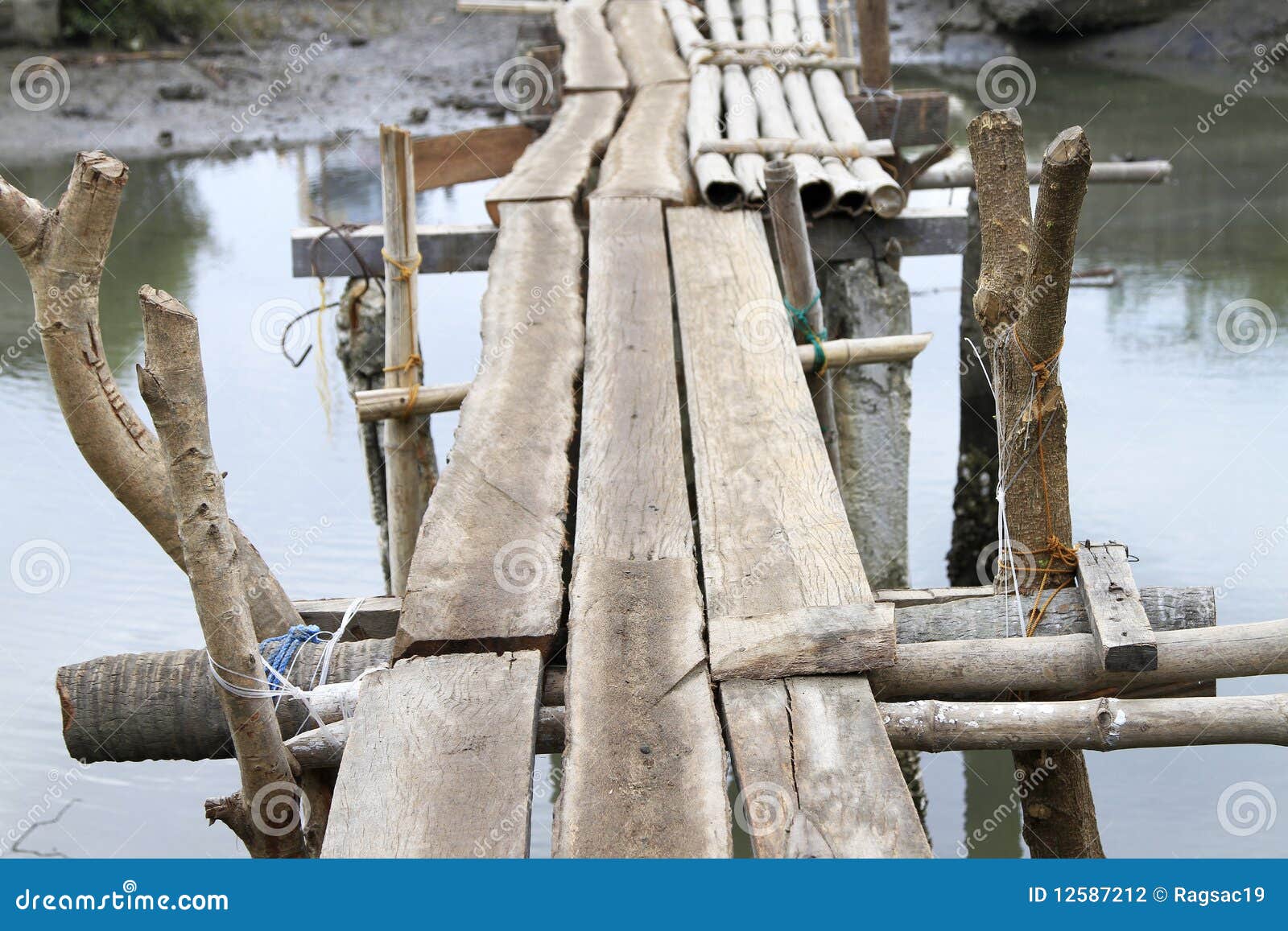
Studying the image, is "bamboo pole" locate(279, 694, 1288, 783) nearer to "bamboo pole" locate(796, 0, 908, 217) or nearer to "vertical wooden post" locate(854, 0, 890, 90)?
"bamboo pole" locate(796, 0, 908, 217)

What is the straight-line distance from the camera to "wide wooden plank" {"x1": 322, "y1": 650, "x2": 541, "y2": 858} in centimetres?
221

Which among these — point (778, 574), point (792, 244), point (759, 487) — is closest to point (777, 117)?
point (792, 244)

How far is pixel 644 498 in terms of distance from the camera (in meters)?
3.31

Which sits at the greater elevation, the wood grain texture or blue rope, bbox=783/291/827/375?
blue rope, bbox=783/291/827/375

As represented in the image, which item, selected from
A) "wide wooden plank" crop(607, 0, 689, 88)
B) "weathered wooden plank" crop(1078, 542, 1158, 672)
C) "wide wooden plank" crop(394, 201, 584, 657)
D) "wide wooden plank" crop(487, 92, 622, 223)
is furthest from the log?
"weathered wooden plank" crop(1078, 542, 1158, 672)

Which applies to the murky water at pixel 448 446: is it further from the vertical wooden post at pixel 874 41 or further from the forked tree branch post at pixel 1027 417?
the forked tree branch post at pixel 1027 417

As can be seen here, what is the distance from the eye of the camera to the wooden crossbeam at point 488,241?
5.62 meters

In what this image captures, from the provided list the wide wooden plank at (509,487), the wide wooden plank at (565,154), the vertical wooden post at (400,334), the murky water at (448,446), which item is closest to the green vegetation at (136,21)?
the murky water at (448,446)

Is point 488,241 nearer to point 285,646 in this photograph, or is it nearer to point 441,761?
point 285,646

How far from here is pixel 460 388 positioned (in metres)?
4.55

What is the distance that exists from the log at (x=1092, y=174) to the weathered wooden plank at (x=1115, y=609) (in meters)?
4.07

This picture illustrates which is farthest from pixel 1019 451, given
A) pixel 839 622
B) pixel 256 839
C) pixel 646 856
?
pixel 256 839

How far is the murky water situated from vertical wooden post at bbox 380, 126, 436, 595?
5.78 feet

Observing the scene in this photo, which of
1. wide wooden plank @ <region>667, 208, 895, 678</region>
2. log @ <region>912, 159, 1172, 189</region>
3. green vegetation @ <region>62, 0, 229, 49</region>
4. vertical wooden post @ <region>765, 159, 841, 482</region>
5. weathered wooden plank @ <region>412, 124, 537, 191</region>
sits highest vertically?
green vegetation @ <region>62, 0, 229, 49</region>
